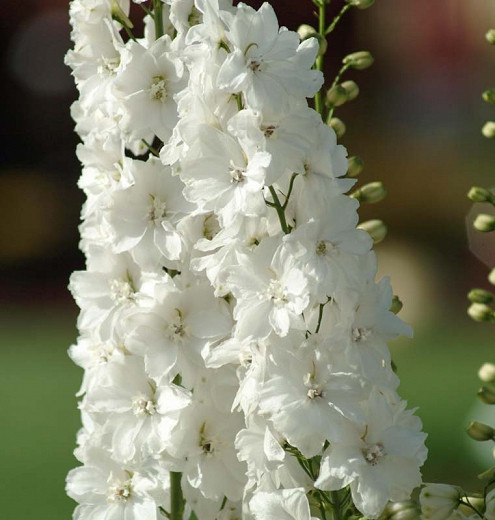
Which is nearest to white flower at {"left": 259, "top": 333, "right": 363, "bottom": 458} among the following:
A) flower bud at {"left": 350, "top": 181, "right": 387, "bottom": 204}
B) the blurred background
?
flower bud at {"left": 350, "top": 181, "right": 387, "bottom": 204}

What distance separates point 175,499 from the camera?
2.85ft

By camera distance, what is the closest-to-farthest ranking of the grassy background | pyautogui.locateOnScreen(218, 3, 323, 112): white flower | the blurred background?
pyautogui.locateOnScreen(218, 3, 323, 112): white flower
the grassy background
the blurred background

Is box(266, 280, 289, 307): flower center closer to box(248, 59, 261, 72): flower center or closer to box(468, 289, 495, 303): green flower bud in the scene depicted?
box(248, 59, 261, 72): flower center

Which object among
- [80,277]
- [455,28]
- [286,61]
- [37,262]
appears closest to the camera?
[286,61]

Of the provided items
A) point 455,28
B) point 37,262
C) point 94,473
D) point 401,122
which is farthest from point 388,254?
point 94,473

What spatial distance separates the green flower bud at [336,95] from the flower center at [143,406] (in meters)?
0.29

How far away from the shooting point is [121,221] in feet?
2.73

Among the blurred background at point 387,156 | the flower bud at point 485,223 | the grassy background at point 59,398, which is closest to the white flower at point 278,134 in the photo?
the flower bud at point 485,223

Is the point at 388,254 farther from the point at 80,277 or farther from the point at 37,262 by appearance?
the point at 80,277

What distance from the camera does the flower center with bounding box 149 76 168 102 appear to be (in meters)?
0.83

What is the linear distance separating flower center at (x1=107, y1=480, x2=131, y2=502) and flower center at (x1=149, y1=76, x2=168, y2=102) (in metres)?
0.32

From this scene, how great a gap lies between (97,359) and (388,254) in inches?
178

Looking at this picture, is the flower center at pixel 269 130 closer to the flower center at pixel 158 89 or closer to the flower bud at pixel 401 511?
the flower center at pixel 158 89

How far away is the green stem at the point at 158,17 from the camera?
2.81 feet
